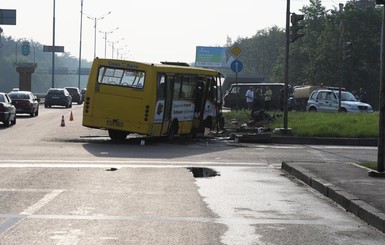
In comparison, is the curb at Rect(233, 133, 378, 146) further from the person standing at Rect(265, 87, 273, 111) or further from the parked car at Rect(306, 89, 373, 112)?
the person standing at Rect(265, 87, 273, 111)

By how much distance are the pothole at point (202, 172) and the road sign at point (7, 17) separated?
61056mm

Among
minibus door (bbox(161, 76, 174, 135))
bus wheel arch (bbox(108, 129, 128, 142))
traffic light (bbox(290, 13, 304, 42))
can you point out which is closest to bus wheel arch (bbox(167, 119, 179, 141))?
minibus door (bbox(161, 76, 174, 135))

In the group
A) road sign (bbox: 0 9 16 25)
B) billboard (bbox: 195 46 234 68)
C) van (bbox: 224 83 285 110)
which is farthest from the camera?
billboard (bbox: 195 46 234 68)

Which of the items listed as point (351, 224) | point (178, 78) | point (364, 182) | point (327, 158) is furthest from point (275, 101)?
point (351, 224)

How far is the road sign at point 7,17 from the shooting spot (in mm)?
75688

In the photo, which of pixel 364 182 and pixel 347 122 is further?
pixel 347 122

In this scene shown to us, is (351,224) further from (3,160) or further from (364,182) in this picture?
(3,160)

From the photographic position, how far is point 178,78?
90.4 feet

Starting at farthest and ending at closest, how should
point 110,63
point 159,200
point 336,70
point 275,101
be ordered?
point 336,70 < point 275,101 < point 110,63 < point 159,200

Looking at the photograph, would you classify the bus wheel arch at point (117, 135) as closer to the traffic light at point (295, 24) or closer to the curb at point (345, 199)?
the traffic light at point (295, 24)

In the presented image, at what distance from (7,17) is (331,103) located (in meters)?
38.8

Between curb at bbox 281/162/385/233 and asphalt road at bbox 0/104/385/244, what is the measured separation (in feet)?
0.40

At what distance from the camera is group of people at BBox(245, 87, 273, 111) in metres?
38.5

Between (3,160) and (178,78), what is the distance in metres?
9.89
